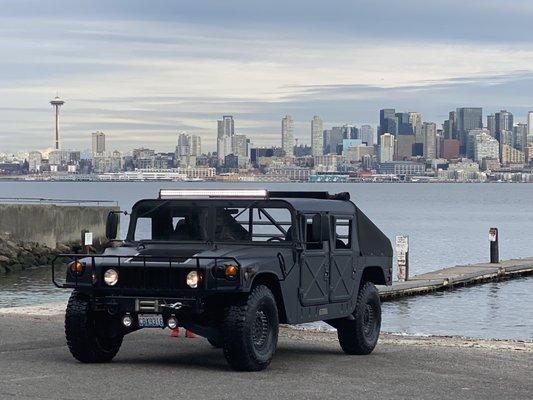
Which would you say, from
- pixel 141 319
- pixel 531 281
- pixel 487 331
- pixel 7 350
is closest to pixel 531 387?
pixel 141 319

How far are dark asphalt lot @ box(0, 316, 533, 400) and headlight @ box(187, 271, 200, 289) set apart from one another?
102 cm

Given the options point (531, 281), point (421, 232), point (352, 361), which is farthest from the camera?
point (421, 232)

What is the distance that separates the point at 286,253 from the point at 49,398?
4.14 meters

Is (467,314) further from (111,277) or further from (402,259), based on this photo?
(111,277)

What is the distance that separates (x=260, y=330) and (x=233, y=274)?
3.07 ft

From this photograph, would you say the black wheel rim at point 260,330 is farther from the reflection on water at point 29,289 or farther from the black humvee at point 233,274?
the reflection on water at point 29,289

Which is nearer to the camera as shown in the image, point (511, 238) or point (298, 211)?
point (298, 211)

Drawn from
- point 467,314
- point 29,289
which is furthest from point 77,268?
point 29,289

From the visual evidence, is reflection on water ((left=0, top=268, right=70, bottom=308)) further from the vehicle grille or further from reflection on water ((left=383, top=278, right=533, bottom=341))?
the vehicle grille

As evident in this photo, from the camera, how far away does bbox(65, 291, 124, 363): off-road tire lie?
15.5 metres

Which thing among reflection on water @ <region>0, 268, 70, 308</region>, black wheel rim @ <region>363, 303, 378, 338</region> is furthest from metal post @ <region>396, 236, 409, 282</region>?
black wheel rim @ <region>363, 303, 378, 338</region>

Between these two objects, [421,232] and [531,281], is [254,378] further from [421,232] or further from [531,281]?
[421,232]

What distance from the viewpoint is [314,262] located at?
16562 mm

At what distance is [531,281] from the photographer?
46.5 meters
